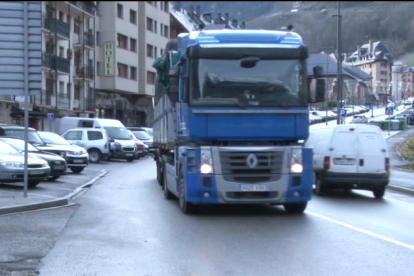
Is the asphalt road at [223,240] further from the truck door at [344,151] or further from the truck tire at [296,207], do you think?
the truck door at [344,151]

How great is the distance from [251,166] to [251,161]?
0.10 meters

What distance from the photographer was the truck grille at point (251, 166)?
12562 mm

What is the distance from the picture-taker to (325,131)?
18.5 m

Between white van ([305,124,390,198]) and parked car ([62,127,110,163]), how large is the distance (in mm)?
19704

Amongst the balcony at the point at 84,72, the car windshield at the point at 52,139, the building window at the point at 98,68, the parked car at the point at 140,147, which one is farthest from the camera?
the building window at the point at 98,68

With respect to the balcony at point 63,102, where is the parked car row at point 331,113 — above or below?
below

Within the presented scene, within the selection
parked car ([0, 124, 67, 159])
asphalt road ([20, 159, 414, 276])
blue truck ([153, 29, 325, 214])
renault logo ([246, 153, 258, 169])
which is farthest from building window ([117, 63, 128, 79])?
renault logo ([246, 153, 258, 169])

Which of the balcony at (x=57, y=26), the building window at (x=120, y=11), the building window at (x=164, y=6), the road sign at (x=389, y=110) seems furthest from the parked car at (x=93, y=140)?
the building window at (x=164, y=6)

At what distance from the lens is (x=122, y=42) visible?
64.2 m

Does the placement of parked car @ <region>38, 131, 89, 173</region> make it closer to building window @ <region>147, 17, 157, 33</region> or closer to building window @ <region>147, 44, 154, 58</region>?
building window @ <region>147, 44, 154, 58</region>

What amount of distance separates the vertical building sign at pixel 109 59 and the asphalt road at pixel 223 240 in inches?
1863

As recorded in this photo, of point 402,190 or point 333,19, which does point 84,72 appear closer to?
point 402,190

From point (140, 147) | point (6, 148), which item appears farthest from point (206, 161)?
point (140, 147)

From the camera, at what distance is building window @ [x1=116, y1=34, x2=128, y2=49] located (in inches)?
2495
